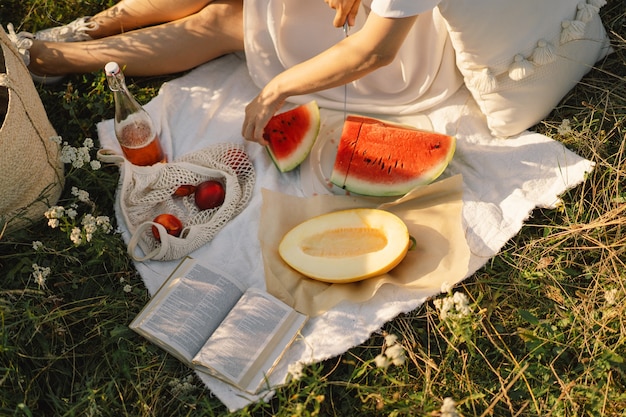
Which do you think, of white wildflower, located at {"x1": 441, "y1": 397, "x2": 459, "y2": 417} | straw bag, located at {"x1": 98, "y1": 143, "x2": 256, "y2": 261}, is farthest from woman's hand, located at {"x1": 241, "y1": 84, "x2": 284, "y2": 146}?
white wildflower, located at {"x1": 441, "y1": 397, "x2": 459, "y2": 417}

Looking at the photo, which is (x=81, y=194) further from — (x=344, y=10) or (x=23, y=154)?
(x=344, y=10)

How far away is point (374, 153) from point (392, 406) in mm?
1042

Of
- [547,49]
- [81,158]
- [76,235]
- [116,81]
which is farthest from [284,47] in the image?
[76,235]

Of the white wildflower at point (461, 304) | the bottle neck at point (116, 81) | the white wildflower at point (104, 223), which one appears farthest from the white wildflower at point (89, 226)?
the white wildflower at point (461, 304)

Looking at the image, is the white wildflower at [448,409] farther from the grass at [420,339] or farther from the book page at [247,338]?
the book page at [247,338]

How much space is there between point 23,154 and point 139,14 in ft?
3.52

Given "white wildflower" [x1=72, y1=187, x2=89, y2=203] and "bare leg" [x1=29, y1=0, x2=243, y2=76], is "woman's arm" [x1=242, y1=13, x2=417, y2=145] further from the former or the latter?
"white wildflower" [x1=72, y1=187, x2=89, y2=203]

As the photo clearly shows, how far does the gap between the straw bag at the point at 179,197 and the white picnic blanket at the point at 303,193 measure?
5 centimetres

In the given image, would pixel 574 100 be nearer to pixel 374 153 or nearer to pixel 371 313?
pixel 374 153

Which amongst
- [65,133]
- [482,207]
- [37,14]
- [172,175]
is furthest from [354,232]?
[37,14]

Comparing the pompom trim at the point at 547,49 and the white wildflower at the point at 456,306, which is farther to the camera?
the pompom trim at the point at 547,49

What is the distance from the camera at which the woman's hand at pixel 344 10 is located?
8.61 feet

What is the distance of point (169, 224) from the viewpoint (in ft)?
9.29

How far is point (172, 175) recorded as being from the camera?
9.60 feet
